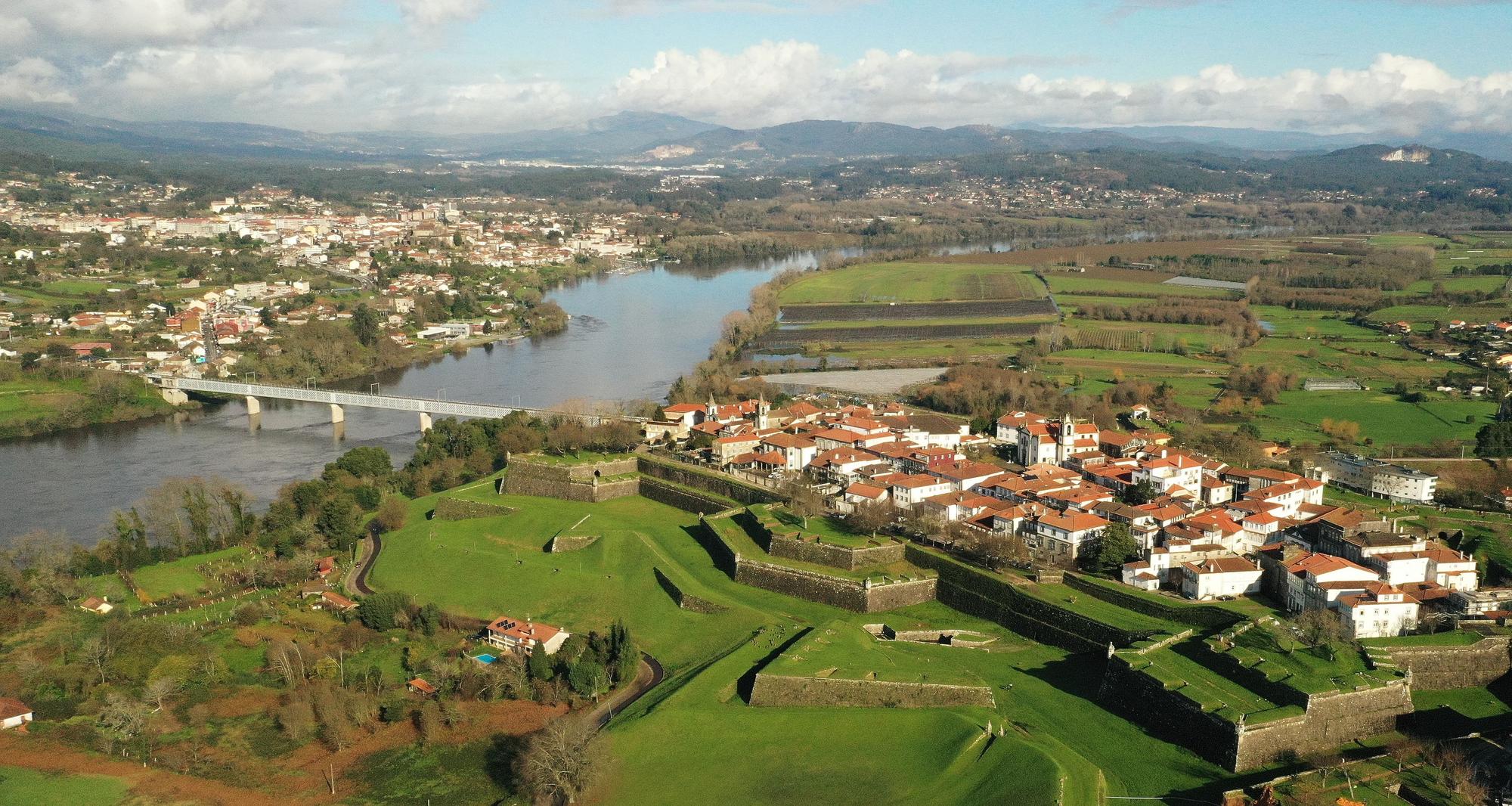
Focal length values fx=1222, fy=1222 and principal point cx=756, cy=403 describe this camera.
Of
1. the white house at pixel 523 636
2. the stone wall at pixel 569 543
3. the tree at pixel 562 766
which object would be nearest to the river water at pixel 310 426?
the stone wall at pixel 569 543

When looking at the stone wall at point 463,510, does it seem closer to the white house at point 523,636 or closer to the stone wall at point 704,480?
the stone wall at point 704,480

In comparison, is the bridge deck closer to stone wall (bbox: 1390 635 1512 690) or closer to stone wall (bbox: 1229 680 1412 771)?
stone wall (bbox: 1390 635 1512 690)

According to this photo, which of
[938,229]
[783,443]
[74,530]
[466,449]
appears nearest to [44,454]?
[74,530]

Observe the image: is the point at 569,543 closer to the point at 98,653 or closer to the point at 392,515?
the point at 392,515

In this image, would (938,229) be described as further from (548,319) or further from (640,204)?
(548,319)

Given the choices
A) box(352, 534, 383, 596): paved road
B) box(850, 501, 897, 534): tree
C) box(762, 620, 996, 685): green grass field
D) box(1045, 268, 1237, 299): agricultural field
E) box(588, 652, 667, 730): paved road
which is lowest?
box(352, 534, 383, 596): paved road

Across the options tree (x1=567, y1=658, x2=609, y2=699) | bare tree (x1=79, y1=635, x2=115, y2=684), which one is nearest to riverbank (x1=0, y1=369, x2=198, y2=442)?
bare tree (x1=79, y1=635, x2=115, y2=684)
